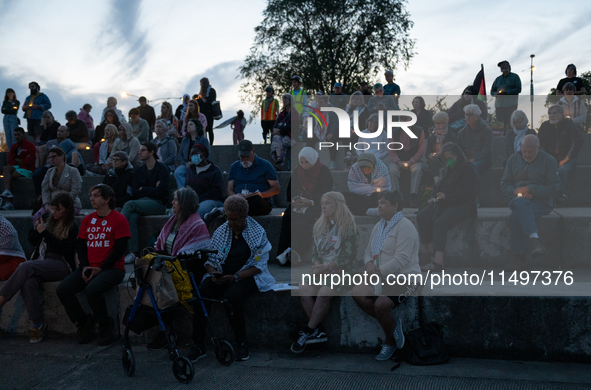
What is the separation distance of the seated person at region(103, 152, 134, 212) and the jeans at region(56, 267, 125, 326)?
6.92ft

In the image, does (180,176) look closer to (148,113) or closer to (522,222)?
(522,222)

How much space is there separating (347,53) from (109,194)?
27.1 metres

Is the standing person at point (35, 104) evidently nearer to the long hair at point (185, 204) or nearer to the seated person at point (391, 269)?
the long hair at point (185, 204)

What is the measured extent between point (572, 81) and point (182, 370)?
28.2ft

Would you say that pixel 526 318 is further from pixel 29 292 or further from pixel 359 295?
pixel 29 292

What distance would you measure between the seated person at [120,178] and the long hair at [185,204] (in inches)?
92.3

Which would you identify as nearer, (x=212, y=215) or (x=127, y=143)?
(x=212, y=215)

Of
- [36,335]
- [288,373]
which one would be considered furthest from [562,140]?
[36,335]

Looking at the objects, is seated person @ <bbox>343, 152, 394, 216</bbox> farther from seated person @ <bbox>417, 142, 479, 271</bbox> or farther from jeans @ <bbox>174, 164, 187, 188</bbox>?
jeans @ <bbox>174, 164, 187, 188</bbox>

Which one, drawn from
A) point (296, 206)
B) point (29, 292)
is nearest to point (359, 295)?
point (296, 206)

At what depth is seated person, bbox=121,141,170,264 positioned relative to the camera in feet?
21.4

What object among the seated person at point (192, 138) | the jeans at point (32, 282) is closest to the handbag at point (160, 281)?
the jeans at point (32, 282)

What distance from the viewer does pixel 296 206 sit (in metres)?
5.96

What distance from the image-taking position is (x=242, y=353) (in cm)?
437
